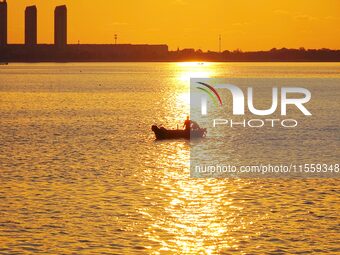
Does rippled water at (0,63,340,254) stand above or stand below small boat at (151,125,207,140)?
below

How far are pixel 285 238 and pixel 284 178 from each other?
16.5m

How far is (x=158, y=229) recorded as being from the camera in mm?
35562

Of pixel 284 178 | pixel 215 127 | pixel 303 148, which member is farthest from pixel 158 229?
pixel 215 127

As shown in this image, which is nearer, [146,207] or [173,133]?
[146,207]

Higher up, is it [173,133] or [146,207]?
[173,133]

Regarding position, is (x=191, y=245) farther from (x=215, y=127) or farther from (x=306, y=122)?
(x=306, y=122)

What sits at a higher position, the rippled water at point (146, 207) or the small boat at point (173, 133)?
the small boat at point (173, 133)

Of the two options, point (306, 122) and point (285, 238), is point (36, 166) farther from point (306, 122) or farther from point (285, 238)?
point (306, 122)

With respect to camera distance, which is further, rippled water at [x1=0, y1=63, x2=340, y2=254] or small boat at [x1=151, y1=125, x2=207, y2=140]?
small boat at [x1=151, y1=125, x2=207, y2=140]

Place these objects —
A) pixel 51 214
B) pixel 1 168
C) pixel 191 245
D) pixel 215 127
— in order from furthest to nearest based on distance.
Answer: pixel 215 127 < pixel 1 168 < pixel 51 214 < pixel 191 245

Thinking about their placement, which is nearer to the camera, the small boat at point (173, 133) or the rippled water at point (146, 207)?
the rippled water at point (146, 207)

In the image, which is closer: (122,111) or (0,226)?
(0,226)

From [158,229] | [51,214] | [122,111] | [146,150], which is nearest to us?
[158,229]

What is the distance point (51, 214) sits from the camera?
3862 cm
